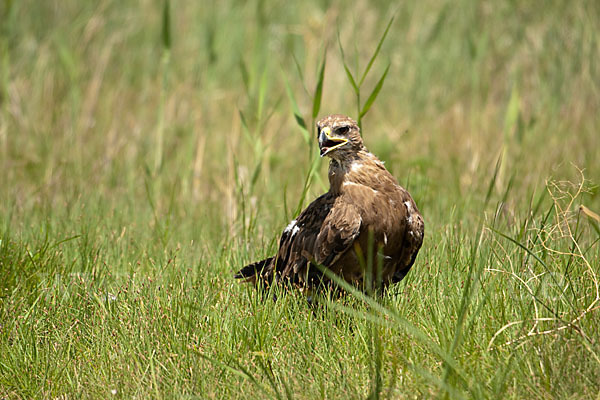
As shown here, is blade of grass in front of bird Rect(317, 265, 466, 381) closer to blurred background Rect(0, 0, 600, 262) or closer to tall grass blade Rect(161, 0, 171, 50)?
blurred background Rect(0, 0, 600, 262)

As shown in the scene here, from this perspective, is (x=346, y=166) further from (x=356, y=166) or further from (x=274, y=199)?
(x=274, y=199)

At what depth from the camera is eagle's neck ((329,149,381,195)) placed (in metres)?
3.71

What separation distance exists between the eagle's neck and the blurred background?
1068 mm

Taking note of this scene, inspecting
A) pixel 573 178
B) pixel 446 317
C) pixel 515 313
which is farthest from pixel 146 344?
pixel 573 178

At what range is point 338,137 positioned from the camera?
12.0ft

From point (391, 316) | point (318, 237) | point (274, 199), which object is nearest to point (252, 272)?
point (318, 237)

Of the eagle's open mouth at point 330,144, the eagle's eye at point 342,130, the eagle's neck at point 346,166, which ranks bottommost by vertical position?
the eagle's neck at point 346,166

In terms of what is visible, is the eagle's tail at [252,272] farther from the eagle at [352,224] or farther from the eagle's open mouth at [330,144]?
the eagle's open mouth at [330,144]

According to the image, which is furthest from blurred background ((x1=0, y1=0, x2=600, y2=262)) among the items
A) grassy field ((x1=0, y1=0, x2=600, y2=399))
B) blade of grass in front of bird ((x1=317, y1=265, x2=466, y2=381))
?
blade of grass in front of bird ((x1=317, y1=265, x2=466, y2=381))

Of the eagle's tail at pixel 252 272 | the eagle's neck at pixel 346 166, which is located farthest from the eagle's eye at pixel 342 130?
the eagle's tail at pixel 252 272

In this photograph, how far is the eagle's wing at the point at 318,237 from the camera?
354 cm

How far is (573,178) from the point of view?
556 cm

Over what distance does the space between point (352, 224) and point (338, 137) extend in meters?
0.48

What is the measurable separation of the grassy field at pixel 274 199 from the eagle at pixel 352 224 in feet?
0.60
